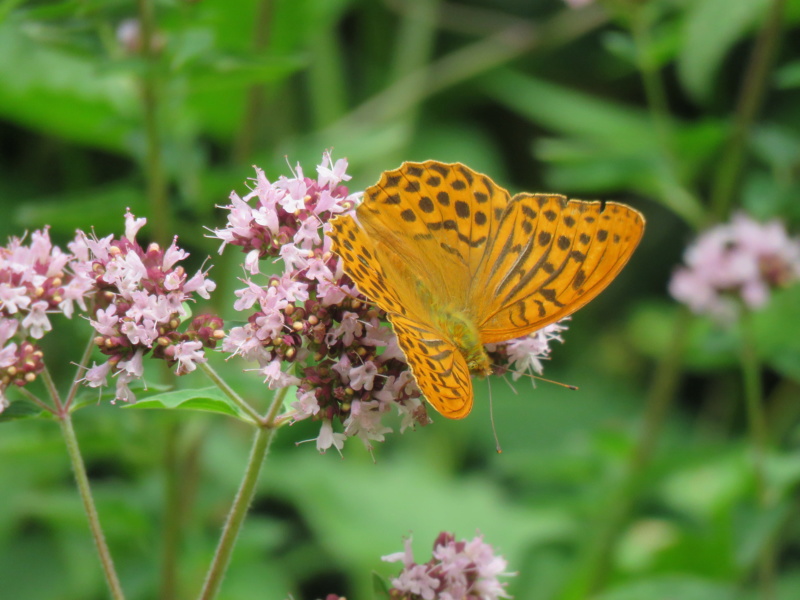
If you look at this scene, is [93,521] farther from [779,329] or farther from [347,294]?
[779,329]

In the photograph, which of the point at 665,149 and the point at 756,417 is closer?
the point at 756,417

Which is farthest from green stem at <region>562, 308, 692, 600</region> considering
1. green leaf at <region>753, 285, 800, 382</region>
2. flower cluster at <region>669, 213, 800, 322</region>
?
green leaf at <region>753, 285, 800, 382</region>

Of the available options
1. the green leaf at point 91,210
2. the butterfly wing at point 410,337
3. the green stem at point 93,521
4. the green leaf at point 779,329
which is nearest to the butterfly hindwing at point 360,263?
the butterfly wing at point 410,337

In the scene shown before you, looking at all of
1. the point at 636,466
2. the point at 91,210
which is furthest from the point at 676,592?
the point at 91,210

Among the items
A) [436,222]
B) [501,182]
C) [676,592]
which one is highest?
[501,182]

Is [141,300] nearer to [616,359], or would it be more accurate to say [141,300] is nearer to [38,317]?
[38,317]

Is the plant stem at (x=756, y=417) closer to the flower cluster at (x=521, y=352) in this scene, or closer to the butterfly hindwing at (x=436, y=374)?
the flower cluster at (x=521, y=352)
